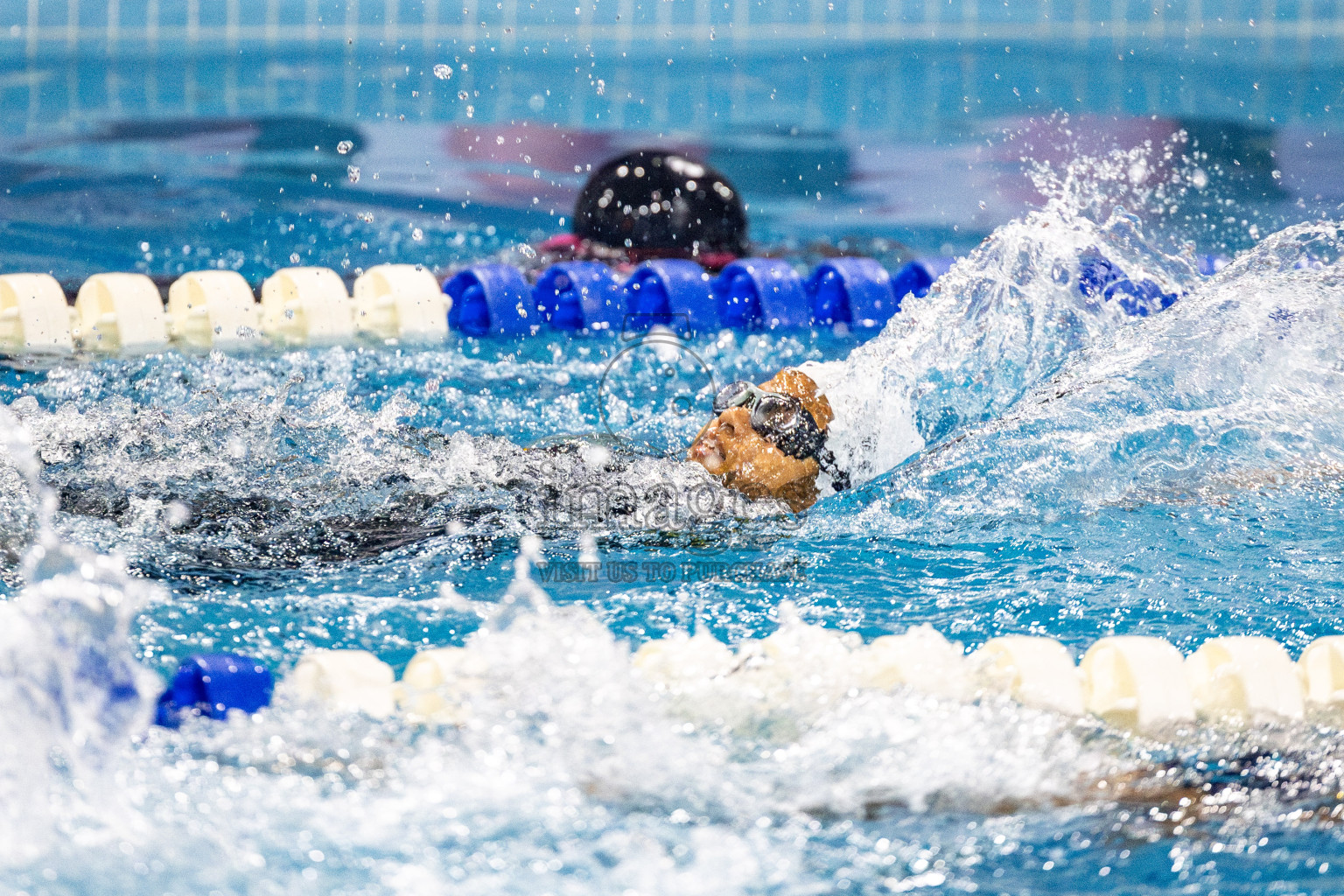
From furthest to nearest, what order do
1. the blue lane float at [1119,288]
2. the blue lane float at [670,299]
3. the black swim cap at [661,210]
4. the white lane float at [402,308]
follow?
the black swim cap at [661,210], the blue lane float at [670,299], the white lane float at [402,308], the blue lane float at [1119,288]

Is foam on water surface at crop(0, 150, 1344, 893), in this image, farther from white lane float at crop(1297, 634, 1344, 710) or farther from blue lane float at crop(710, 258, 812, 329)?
blue lane float at crop(710, 258, 812, 329)

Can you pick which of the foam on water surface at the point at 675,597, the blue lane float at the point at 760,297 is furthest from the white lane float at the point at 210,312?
the blue lane float at the point at 760,297

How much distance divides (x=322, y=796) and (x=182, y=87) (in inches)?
282

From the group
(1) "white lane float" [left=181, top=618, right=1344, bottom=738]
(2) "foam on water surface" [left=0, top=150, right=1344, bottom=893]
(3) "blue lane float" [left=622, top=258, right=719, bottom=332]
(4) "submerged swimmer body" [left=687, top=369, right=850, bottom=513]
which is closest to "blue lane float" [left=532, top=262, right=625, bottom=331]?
(3) "blue lane float" [left=622, top=258, right=719, bottom=332]

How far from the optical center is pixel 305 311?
426 centimetres

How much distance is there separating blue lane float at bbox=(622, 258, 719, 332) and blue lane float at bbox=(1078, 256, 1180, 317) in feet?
4.21

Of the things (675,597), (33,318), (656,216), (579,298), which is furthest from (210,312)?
(675,597)

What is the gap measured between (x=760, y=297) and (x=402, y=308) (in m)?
1.15

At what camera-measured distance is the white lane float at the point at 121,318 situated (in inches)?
160

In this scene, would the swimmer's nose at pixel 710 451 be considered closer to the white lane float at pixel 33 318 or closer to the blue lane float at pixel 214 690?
the blue lane float at pixel 214 690

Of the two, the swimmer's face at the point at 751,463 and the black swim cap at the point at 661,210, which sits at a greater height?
the black swim cap at the point at 661,210

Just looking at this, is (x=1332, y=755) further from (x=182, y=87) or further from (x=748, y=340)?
(x=182, y=87)

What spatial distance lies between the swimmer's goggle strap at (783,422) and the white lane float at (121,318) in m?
2.23

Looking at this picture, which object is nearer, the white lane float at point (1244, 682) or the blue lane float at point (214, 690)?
the blue lane float at point (214, 690)
